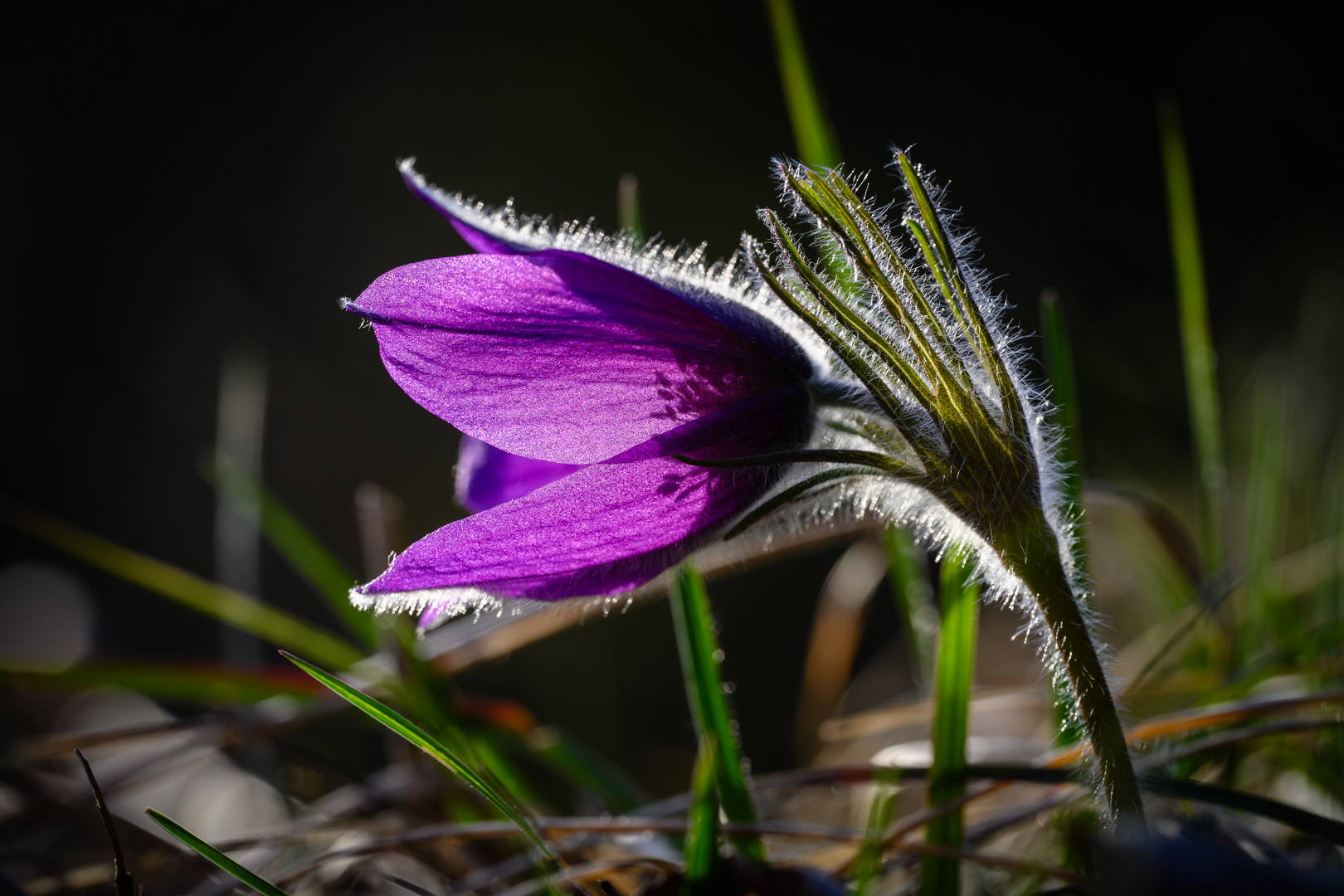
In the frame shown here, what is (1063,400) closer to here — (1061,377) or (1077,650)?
(1061,377)

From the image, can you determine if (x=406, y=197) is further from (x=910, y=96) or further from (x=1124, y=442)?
(x=1124, y=442)

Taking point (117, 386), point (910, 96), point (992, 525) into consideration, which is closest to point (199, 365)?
point (117, 386)

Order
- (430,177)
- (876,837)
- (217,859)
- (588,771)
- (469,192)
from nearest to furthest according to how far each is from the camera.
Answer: (217,859) < (876,837) < (588,771) < (430,177) < (469,192)

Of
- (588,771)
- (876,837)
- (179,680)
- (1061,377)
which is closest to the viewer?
(876,837)

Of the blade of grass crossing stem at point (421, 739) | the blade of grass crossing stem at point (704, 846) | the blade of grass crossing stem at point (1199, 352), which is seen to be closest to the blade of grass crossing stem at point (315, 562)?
the blade of grass crossing stem at point (421, 739)

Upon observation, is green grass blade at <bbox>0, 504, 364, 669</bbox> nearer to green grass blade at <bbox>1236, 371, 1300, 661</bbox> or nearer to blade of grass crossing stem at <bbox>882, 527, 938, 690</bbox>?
blade of grass crossing stem at <bbox>882, 527, 938, 690</bbox>

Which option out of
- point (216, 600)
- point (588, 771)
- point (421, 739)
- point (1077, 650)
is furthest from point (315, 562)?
point (1077, 650)

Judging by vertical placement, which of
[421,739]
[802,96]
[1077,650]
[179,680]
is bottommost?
[179,680]
